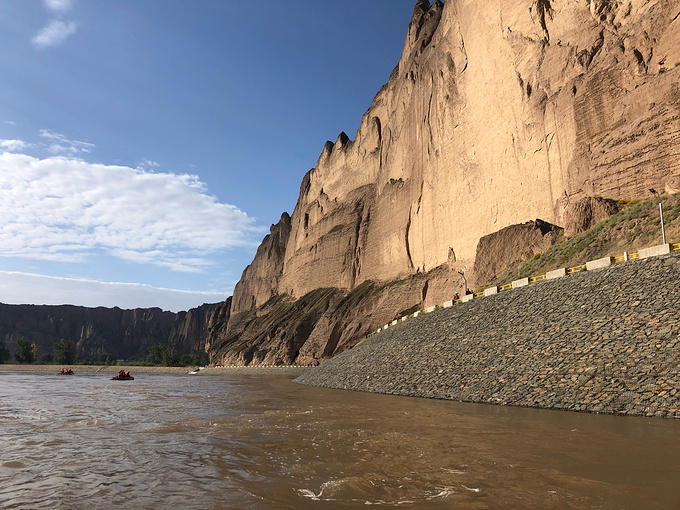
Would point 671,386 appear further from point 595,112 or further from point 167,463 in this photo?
point 595,112

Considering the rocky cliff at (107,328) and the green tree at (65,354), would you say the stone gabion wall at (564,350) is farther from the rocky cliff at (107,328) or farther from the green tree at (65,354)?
the rocky cliff at (107,328)

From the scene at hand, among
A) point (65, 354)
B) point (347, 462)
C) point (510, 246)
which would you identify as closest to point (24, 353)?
point (65, 354)

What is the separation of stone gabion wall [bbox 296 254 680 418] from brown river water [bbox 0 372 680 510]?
1.55 meters

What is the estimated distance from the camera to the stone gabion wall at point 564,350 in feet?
49.2

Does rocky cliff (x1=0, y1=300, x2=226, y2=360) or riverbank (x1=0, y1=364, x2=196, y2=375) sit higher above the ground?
rocky cliff (x1=0, y1=300, x2=226, y2=360)

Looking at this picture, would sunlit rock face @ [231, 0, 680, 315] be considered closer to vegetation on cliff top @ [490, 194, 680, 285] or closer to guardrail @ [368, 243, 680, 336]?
vegetation on cliff top @ [490, 194, 680, 285]

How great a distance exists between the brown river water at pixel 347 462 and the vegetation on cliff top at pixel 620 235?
45.9ft

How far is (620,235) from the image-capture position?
25844 millimetres

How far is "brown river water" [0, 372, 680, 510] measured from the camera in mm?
6734

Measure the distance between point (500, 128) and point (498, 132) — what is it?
386 millimetres

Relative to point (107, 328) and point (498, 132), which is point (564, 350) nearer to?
point (498, 132)

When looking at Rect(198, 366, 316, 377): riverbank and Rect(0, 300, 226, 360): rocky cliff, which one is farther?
Rect(0, 300, 226, 360): rocky cliff

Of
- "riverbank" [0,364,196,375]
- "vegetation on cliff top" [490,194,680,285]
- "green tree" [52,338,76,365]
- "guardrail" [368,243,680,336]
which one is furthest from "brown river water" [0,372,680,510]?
"green tree" [52,338,76,365]

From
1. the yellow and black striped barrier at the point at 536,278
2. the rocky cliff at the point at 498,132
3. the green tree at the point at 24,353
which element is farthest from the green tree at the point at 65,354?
the yellow and black striped barrier at the point at 536,278
